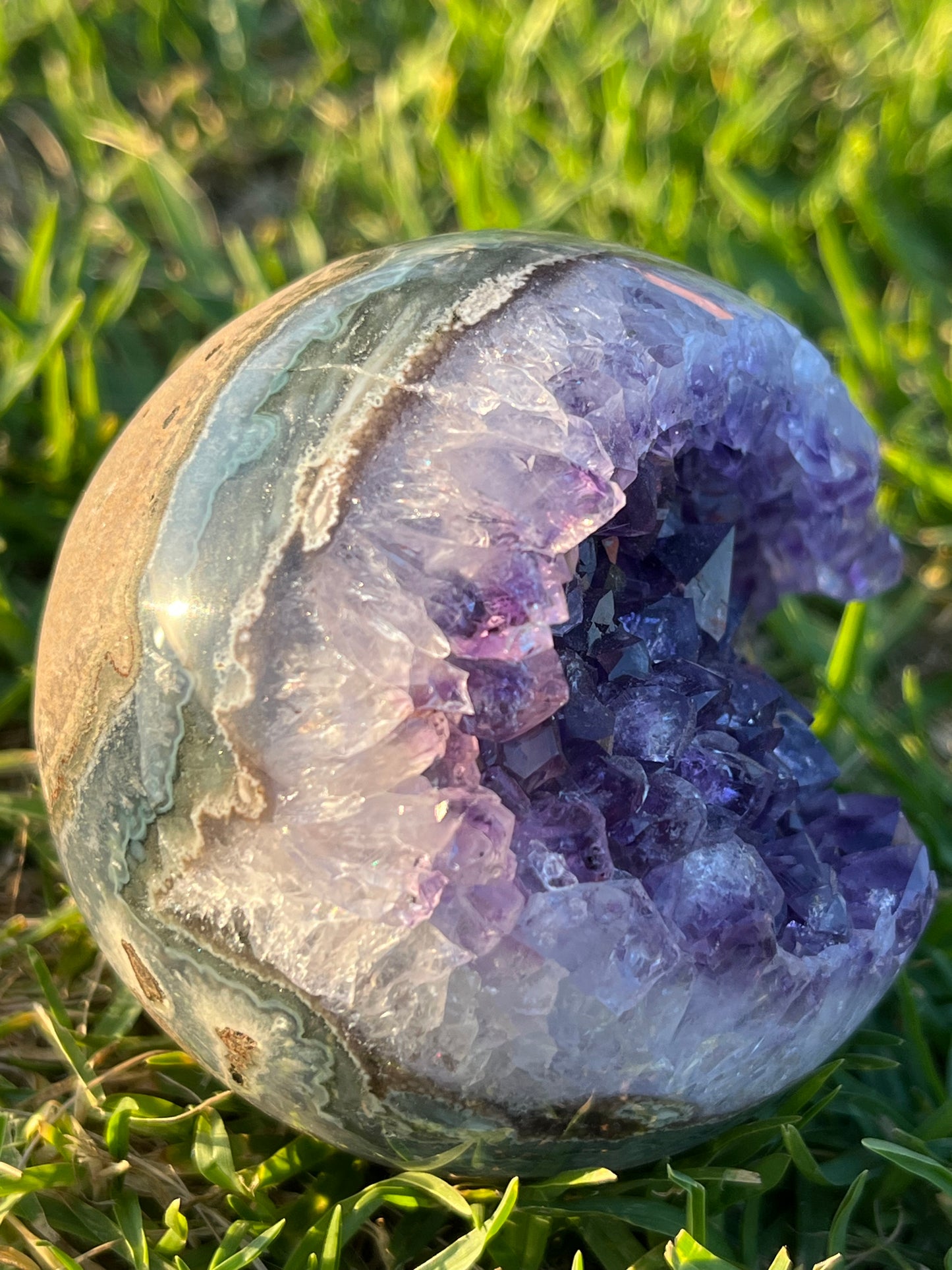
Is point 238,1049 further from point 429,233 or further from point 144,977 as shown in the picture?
point 429,233

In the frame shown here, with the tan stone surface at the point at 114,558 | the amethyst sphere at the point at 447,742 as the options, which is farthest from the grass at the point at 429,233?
the tan stone surface at the point at 114,558

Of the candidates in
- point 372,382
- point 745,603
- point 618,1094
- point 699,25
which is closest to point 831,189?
point 699,25

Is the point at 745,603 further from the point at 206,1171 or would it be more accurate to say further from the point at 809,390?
the point at 206,1171

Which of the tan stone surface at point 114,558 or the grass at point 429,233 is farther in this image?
the grass at point 429,233

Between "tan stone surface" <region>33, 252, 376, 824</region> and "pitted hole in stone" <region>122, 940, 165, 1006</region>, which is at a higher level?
"tan stone surface" <region>33, 252, 376, 824</region>

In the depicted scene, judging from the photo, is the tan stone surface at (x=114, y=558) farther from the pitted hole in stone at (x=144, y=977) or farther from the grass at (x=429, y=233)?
the grass at (x=429, y=233)

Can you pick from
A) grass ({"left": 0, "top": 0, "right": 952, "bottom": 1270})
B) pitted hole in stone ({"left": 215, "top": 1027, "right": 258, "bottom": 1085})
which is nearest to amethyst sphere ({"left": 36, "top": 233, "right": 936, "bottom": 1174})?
pitted hole in stone ({"left": 215, "top": 1027, "right": 258, "bottom": 1085})

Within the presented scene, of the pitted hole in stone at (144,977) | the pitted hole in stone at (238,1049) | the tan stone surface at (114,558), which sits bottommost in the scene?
the pitted hole in stone at (238,1049)

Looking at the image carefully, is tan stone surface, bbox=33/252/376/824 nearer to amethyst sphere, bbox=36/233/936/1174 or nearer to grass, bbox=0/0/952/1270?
amethyst sphere, bbox=36/233/936/1174
